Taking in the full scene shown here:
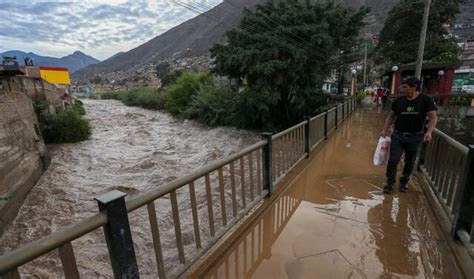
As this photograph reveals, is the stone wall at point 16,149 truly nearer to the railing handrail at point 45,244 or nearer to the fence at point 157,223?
the fence at point 157,223

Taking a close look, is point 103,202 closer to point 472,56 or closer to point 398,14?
point 398,14

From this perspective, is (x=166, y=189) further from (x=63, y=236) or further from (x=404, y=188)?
(x=404, y=188)

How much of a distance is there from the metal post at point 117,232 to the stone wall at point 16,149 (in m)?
6.52

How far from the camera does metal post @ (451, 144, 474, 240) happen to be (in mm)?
2146

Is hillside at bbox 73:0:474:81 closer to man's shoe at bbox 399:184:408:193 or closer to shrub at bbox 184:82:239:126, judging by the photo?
shrub at bbox 184:82:239:126

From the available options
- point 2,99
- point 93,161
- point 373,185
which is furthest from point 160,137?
point 373,185

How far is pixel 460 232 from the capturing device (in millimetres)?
2287

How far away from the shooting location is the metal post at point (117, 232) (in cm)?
133

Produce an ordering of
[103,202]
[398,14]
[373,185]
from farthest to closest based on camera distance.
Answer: [398,14] → [373,185] → [103,202]

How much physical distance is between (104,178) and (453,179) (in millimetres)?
8854

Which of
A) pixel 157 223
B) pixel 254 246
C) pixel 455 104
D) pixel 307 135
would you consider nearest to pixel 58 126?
pixel 307 135

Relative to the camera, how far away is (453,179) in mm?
2635

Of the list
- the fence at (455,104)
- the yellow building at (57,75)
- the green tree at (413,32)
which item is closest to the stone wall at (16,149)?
the fence at (455,104)

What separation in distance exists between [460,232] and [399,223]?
0.54m
